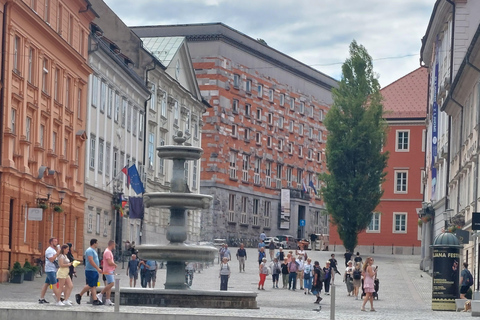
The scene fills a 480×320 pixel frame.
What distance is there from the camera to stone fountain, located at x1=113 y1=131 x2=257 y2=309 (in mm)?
28906

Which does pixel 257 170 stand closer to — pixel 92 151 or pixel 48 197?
pixel 92 151

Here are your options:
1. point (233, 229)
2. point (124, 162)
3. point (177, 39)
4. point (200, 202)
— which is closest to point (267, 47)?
point (233, 229)

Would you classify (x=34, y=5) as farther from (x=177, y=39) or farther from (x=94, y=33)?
(x=177, y=39)

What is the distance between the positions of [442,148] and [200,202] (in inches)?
1388

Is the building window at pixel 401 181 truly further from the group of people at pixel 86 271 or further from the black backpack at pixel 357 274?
the group of people at pixel 86 271

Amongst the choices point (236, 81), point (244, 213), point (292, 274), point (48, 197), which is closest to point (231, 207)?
point (244, 213)

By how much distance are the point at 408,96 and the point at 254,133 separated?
18.0 metres

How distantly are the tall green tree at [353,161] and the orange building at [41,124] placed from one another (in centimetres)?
2997

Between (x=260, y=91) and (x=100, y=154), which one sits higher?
(x=260, y=91)

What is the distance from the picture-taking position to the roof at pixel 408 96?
93000 mm

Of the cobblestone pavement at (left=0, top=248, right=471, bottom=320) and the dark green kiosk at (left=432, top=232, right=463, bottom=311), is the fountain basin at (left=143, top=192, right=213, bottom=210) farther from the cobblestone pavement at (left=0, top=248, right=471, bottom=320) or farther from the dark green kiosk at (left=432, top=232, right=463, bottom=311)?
the dark green kiosk at (left=432, top=232, right=463, bottom=311)

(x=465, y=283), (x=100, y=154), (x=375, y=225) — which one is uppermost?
(x=100, y=154)

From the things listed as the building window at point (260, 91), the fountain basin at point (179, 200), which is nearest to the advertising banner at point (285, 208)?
the building window at point (260, 91)

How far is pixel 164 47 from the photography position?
8538cm
